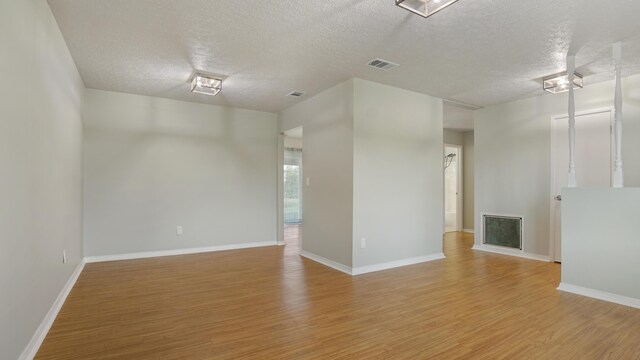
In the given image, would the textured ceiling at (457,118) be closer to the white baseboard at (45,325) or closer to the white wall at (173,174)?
the white wall at (173,174)

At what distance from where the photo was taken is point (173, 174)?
5219mm

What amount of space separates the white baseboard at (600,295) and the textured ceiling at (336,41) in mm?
2380

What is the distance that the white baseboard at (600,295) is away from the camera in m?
3.04

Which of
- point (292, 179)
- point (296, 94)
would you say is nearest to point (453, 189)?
point (292, 179)

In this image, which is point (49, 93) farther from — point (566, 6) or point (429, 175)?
point (429, 175)

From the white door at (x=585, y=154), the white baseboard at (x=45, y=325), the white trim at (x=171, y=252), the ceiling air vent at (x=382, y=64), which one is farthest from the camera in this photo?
the white trim at (x=171, y=252)

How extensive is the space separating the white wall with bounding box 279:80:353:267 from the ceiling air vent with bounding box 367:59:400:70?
0.51m

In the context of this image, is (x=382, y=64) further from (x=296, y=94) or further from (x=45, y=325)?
(x=45, y=325)

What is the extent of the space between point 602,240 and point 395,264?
2.21 meters

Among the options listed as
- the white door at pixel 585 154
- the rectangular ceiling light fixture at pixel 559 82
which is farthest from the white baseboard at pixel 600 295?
the rectangular ceiling light fixture at pixel 559 82

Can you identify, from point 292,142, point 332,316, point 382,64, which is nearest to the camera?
point 332,316

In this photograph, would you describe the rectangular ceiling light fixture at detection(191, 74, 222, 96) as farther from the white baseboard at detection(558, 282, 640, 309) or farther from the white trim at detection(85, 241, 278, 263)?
the white baseboard at detection(558, 282, 640, 309)

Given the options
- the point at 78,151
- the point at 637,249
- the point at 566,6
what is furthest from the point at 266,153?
the point at 637,249

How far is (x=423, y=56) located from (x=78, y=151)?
429cm
